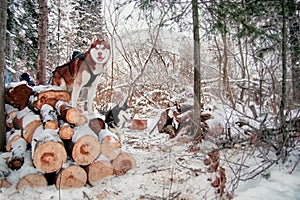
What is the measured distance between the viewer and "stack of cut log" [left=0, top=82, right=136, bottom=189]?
3500mm

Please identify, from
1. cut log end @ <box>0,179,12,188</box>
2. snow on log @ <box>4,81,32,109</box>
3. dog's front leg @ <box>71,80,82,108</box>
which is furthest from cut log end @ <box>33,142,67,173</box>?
snow on log @ <box>4,81,32,109</box>

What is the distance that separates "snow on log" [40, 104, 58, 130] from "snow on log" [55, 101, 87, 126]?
0.29 ft

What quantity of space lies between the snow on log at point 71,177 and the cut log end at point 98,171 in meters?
0.09

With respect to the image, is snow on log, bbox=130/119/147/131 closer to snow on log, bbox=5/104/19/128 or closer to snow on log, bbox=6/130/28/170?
snow on log, bbox=5/104/19/128

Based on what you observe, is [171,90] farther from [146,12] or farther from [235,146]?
[235,146]

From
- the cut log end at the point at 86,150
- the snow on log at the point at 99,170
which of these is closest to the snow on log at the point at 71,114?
the cut log end at the point at 86,150

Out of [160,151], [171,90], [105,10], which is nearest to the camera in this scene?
[160,151]

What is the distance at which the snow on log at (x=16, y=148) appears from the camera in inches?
143

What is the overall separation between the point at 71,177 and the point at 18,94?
1805 mm

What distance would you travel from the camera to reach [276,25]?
473cm

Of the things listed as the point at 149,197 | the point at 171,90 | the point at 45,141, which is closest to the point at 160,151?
the point at 149,197

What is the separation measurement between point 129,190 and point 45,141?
119cm

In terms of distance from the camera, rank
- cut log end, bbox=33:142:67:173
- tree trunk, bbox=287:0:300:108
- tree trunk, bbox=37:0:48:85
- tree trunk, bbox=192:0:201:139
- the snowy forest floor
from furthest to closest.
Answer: tree trunk, bbox=37:0:48:85 < tree trunk, bbox=192:0:201:139 < tree trunk, bbox=287:0:300:108 < cut log end, bbox=33:142:67:173 < the snowy forest floor

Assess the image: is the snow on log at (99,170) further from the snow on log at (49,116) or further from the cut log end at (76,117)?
the snow on log at (49,116)
